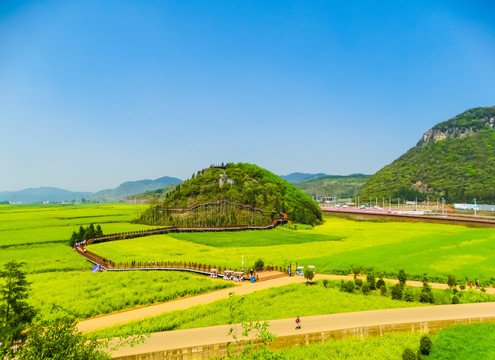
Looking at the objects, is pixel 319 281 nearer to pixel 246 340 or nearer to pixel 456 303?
pixel 456 303

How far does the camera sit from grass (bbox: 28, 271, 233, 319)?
95.1 ft

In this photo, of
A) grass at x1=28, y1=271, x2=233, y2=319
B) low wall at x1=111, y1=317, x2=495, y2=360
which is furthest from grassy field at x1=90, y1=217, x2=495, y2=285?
low wall at x1=111, y1=317, x2=495, y2=360

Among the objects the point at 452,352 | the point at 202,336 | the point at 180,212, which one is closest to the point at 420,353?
the point at 452,352

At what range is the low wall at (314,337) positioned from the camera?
18547 millimetres

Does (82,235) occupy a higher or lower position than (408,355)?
higher

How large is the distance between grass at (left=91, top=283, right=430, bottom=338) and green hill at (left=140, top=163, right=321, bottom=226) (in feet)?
224

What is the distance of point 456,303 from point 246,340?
21.7 meters

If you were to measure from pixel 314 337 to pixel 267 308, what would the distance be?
23.3 feet

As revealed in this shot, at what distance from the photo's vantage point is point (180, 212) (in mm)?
111688

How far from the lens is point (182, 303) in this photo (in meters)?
30.2

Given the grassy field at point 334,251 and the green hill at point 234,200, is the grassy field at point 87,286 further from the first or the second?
the green hill at point 234,200

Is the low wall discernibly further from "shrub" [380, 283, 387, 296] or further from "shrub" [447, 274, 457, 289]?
"shrub" [447, 274, 457, 289]

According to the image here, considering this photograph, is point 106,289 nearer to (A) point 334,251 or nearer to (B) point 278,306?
(B) point 278,306

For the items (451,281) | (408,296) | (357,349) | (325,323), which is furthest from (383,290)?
(357,349)
